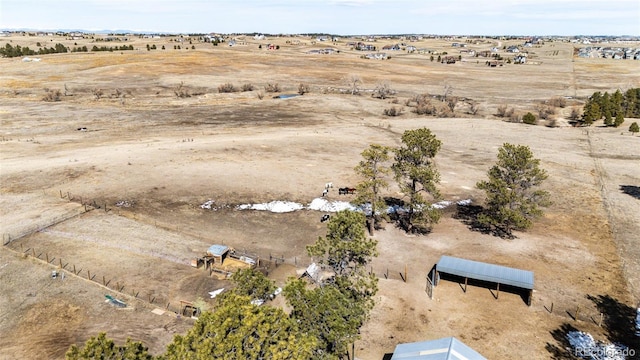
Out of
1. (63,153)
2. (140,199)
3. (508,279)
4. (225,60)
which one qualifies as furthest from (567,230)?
(225,60)

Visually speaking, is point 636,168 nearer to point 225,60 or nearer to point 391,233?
point 391,233

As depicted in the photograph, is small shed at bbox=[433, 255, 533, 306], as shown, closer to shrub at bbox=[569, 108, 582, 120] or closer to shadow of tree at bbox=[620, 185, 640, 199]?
shadow of tree at bbox=[620, 185, 640, 199]

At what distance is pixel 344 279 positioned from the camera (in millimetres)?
20938

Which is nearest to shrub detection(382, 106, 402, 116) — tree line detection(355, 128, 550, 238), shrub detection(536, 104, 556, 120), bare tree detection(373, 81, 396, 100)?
bare tree detection(373, 81, 396, 100)

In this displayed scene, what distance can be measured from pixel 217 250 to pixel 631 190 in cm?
5052

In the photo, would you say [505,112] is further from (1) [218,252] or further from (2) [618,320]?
(1) [218,252]

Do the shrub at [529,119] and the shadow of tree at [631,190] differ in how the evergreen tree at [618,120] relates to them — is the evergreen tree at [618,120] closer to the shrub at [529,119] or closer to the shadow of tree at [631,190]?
the shrub at [529,119]

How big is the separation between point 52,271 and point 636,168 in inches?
2848

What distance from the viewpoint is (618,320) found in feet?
89.8

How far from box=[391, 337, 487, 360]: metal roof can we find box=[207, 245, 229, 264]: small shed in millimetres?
17378

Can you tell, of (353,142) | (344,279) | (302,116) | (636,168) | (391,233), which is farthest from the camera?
(302,116)

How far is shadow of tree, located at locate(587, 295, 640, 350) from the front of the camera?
25562mm

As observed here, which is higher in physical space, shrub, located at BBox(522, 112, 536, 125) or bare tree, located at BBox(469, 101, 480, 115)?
Answer: bare tree, located at BBox(469, 101, 480, 115)

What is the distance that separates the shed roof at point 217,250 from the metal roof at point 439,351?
17.4 meters
